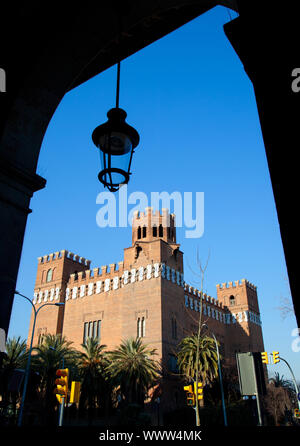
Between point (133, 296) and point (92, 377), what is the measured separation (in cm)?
945

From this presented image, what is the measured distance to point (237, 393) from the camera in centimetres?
3281

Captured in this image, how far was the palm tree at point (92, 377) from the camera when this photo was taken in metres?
27.2

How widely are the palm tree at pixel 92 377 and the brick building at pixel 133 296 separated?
212 inches

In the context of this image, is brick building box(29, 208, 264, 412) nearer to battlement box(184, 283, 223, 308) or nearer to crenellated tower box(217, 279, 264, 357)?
battlement box(184, 283, 223, 308)

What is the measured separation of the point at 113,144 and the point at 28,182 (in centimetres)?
113

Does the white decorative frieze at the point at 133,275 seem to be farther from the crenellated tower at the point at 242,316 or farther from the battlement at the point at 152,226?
the crenellated tower at the point at 242,316

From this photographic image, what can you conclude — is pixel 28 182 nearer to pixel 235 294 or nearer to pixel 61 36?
pixel 61 36

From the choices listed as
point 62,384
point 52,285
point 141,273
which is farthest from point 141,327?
point 62,384

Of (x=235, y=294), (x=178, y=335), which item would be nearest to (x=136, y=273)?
(x=178, y=335)

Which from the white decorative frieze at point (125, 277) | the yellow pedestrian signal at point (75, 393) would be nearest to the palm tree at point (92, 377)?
the white decorative frieze at point (125, 277)

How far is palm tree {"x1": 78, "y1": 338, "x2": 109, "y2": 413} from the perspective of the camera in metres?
27.2

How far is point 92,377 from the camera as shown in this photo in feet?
91.7

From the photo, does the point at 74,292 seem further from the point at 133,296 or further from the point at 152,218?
the point at 152,218
